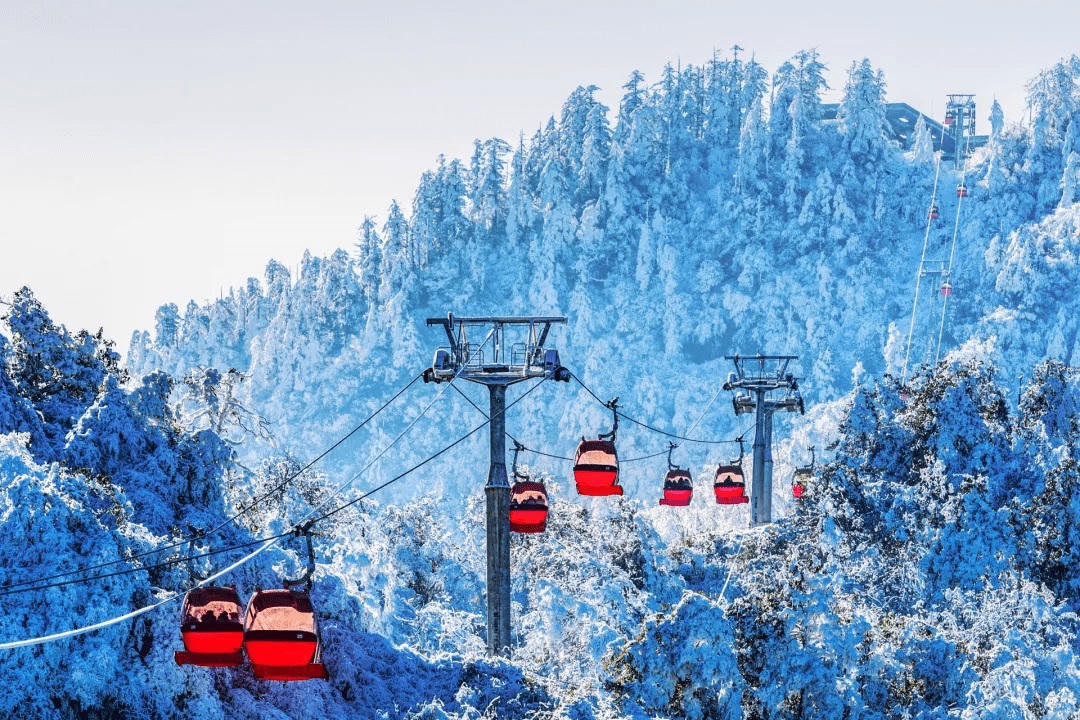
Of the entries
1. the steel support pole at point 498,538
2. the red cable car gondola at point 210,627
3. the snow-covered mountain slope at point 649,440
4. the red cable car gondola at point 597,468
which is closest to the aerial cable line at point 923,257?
the snow-covered mountain slope at point 649,440

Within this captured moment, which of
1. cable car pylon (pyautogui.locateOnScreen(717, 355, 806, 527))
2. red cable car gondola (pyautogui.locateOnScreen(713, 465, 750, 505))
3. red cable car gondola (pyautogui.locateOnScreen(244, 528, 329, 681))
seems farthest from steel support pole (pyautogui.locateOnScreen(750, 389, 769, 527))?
red cable car gondola (pyautogui.locateOnScreen(244, 528, 329, 681))

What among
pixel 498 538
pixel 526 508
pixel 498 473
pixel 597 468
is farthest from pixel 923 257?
pixel 498 538

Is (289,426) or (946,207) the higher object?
(946,207)

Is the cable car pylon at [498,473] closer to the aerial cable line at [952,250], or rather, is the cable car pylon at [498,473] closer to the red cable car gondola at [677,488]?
the red cable car gondola at [677,488]

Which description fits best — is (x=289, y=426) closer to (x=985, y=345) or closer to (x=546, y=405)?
(x=546, y=405)

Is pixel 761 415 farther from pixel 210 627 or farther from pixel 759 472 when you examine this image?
pixel 210 627

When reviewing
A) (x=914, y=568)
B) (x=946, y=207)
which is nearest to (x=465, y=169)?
(x=946, y=207)
